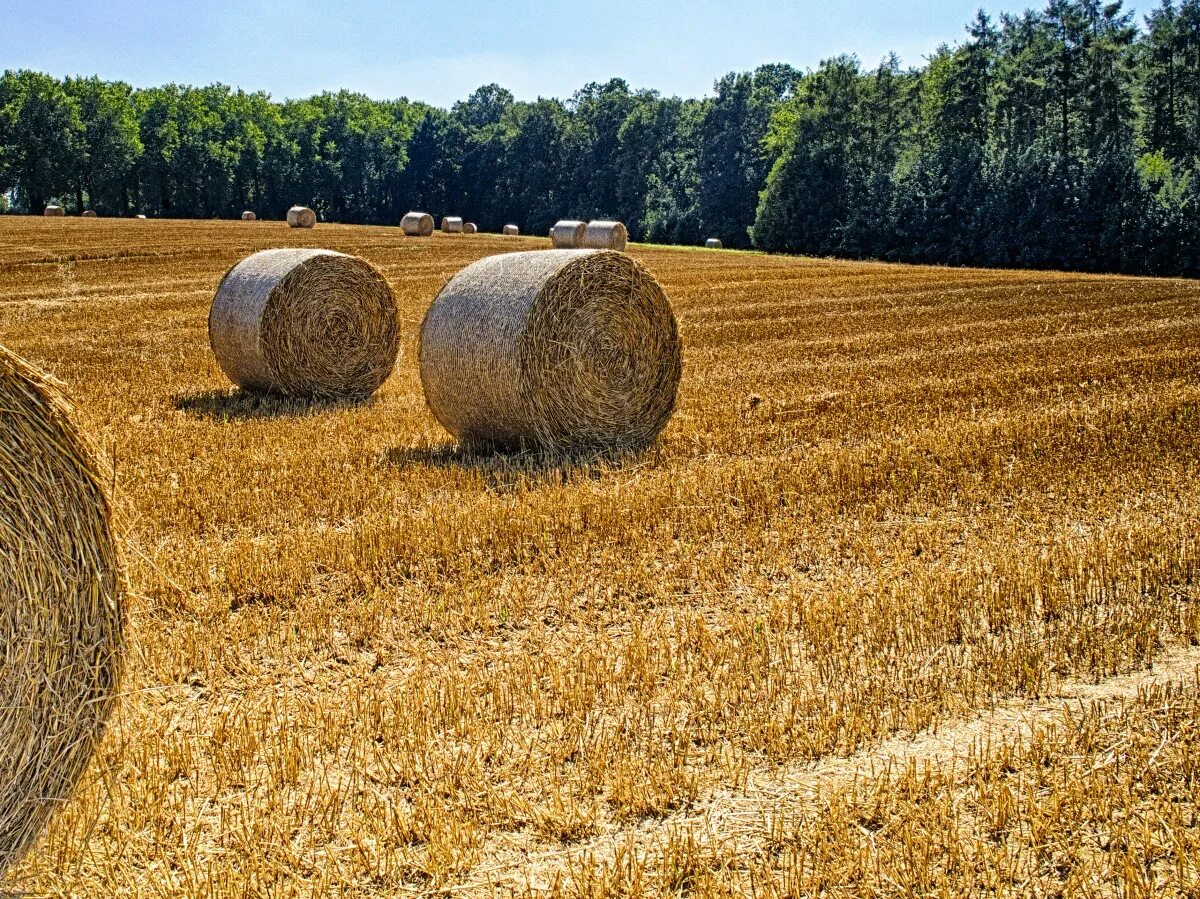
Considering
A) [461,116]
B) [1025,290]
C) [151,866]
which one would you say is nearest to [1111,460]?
[151,866]

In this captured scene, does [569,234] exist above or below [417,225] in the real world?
below

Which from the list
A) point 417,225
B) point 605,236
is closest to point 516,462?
point 605,236

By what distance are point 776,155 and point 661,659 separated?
70.5 meters

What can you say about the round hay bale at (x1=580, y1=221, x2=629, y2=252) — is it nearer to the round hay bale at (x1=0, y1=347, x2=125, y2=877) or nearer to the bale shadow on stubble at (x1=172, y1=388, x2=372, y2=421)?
the bale shadow on stubble at (x1=172, y1=388, x2=372, y2=421)

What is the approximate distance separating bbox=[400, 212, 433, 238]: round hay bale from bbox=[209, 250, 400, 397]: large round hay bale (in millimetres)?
38083

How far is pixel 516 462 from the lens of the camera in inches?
342

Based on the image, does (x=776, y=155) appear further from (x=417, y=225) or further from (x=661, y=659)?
(x=661, y=659)

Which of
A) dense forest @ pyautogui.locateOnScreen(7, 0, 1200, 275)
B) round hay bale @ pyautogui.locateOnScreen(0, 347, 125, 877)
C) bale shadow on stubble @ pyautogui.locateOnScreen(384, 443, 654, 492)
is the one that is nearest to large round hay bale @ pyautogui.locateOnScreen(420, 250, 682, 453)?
bale shadow on stubble @ pyautogui.locateOnScreen(384, 443, 654, 492)

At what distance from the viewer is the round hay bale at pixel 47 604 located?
3.61 meters

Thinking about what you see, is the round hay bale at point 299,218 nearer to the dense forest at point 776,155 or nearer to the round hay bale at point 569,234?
the round hay bale at point 569,234

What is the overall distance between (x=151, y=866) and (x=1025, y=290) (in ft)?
77.3

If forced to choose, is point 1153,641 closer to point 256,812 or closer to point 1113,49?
point 256,812

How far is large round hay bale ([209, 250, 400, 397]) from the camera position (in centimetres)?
1127

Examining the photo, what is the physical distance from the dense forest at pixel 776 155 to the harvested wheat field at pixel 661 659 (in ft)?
109
